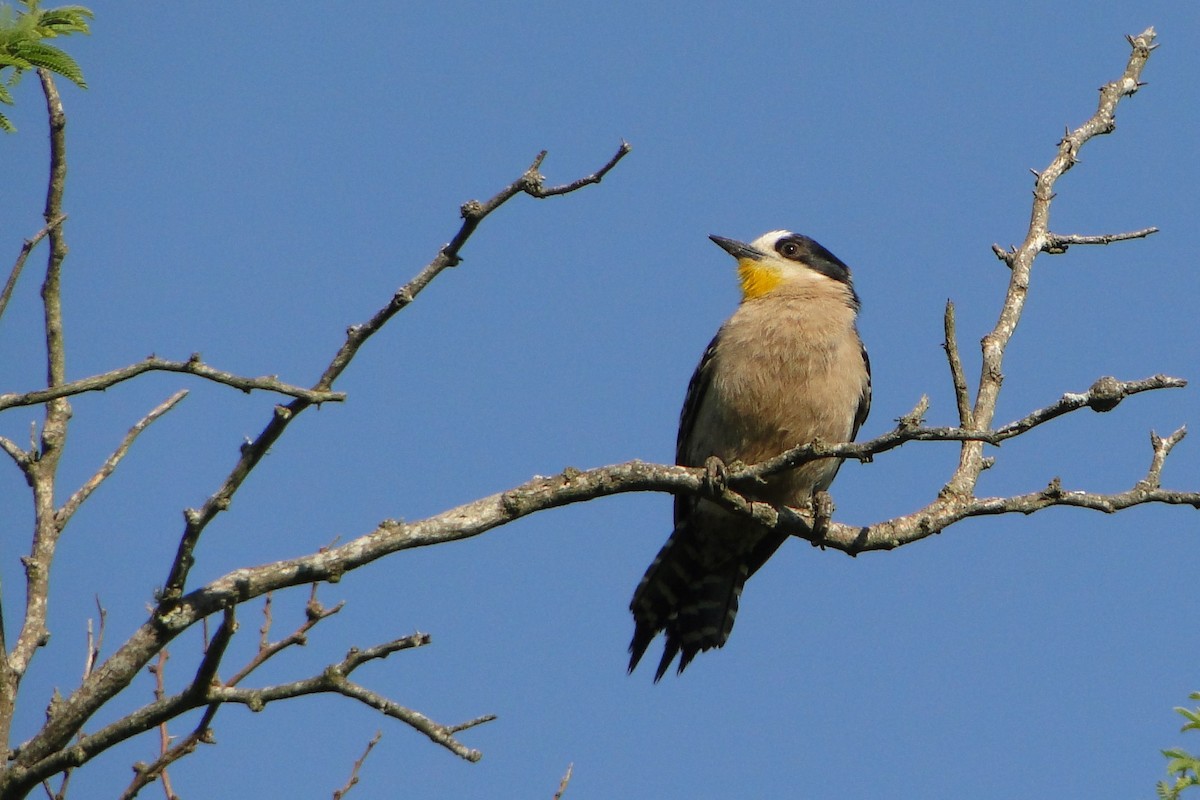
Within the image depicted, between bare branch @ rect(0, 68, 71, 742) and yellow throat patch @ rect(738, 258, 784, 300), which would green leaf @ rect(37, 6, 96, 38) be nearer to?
bare branch @ rect(0, 68, 71, 742)

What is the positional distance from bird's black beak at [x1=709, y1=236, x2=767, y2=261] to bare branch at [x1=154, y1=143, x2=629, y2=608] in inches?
231

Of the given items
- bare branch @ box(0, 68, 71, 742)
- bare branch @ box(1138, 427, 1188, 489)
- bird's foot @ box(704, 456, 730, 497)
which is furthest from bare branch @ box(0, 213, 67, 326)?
bare branch @ box(1138, 427, 1188, 489)

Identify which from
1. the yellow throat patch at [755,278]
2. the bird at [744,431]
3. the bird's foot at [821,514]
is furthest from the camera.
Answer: the yellow throat patch at [755,278]

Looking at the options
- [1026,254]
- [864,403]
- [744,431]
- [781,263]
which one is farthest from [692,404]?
[1026,254]

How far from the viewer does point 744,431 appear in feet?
28.7

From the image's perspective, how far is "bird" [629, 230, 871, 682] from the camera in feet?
28.5

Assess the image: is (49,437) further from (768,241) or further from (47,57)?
(768,241)

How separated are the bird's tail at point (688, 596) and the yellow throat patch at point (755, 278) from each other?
206 cm

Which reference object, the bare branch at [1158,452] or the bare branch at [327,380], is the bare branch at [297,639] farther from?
the bare branch at [1158,452]

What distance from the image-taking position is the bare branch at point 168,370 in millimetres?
4312

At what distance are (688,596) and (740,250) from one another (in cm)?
315

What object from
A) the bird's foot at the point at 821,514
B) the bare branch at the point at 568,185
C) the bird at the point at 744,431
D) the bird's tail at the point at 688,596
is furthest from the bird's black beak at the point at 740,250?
the bare branch at the point at 568,185

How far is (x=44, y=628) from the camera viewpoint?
16.7 feet

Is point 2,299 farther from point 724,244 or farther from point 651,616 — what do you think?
point 724,244
